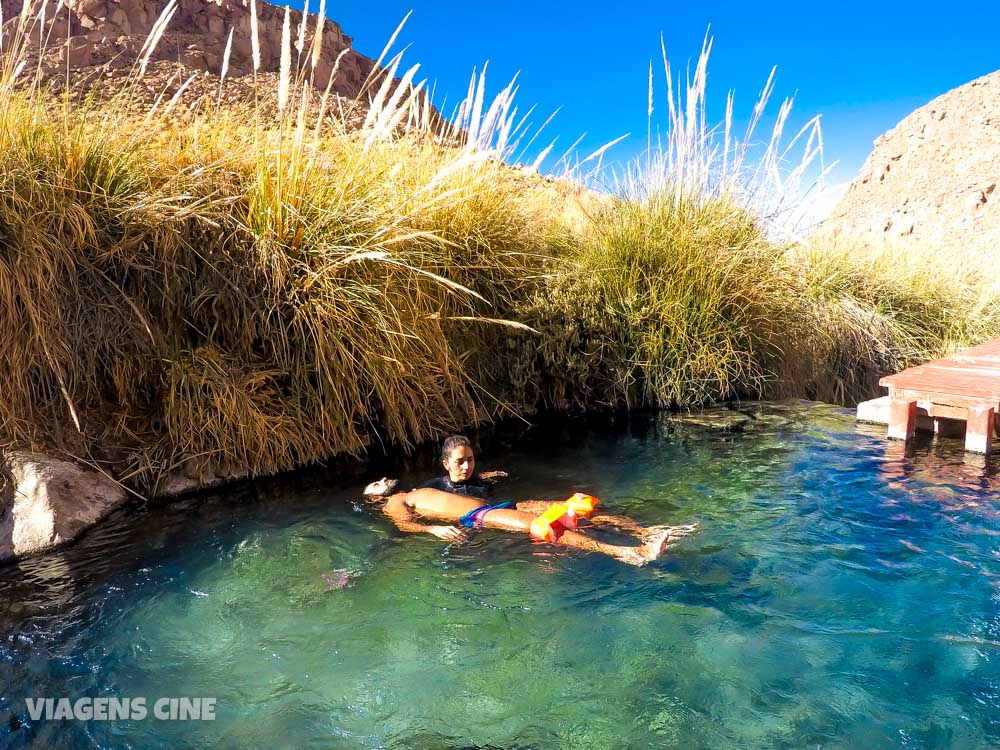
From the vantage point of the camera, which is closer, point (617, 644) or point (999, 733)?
point (999, 733)

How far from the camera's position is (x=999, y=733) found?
6.38 ft

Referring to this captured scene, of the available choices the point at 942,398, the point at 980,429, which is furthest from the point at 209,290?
the point at 980,429

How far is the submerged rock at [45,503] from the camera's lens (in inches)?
132

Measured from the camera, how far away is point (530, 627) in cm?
258

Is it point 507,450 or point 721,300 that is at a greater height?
point 721,300

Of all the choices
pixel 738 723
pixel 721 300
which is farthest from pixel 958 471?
pixel 738 723

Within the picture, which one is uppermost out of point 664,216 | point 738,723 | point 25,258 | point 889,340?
point 664,216

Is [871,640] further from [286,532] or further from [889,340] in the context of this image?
[889,340]

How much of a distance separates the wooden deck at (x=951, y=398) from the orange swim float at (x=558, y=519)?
2.72 metres

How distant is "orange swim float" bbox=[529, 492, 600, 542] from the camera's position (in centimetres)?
320

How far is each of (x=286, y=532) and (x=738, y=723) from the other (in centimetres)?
223

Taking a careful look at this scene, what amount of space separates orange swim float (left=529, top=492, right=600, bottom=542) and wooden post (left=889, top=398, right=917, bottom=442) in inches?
105

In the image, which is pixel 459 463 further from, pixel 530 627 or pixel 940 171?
pixel 940 171

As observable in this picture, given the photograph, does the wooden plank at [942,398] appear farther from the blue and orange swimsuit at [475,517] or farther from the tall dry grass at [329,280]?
the blue and orange swimsuit at [475,517]
